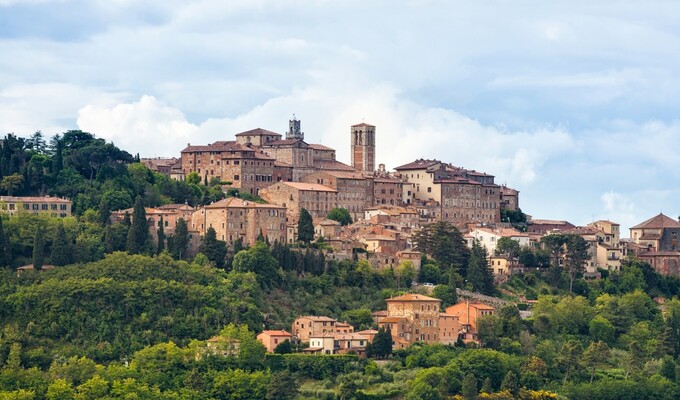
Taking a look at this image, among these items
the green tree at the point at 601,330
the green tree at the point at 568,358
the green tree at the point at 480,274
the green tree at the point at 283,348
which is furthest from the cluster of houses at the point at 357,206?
the green tree at the point at 568,358

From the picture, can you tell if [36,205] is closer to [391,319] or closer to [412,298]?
[391,319]

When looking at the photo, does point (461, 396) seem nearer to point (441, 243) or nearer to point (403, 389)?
point (403, 389)

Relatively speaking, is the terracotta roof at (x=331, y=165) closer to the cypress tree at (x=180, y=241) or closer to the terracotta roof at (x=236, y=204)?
the terracotta roof at (x=236, y=204)

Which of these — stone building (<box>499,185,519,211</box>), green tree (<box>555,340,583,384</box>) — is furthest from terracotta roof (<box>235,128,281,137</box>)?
green tree (<box>555,340,583,384</box>)

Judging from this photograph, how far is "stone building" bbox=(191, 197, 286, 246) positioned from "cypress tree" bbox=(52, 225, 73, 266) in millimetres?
9292

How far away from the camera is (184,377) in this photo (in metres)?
80.1

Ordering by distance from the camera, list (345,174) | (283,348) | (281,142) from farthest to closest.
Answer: (281,142), (345,174), (283,348)

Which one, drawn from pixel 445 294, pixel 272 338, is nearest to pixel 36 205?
pixel 272 338

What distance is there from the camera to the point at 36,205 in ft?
309

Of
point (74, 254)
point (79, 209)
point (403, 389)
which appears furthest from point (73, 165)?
point (403, 389)

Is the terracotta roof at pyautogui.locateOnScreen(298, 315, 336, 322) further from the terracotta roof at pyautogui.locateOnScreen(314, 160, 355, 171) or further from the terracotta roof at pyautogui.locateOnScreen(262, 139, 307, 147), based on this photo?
the terracotta roof at pyautogui.locateOnScreen(262, 139, 307, 147)

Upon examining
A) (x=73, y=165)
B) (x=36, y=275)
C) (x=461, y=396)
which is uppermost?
(x=73, y=165)

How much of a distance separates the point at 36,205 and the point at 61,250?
826 cm

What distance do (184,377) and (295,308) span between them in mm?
10613
